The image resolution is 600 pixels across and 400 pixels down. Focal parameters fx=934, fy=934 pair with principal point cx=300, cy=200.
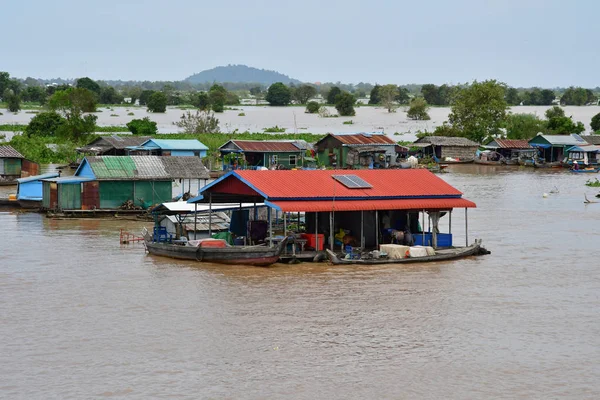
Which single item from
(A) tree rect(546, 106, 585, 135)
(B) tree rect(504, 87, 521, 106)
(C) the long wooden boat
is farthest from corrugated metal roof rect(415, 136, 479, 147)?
(B) tree rect(504, 87, 521, 106)

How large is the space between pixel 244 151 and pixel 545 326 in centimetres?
3323

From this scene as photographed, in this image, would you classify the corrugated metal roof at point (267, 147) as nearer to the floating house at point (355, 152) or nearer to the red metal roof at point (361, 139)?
the floating house at point (355, 152)

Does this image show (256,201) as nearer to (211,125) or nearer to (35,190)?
(35,190)

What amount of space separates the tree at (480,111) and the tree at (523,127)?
1.55 meters

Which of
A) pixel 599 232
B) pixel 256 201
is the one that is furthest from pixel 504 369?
pixel 599 232

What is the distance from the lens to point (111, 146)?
52.9 meters

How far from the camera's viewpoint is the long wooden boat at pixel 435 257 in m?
21.7

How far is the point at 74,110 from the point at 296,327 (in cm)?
5498

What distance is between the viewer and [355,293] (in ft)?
64.1

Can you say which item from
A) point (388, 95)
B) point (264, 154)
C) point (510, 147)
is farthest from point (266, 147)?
point (388, 95)

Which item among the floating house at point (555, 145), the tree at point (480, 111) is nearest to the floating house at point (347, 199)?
the floating house at point (555, 145)

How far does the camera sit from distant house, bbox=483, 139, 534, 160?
60.8 metres

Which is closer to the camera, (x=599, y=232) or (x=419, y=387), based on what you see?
A: (x=419, y=387)

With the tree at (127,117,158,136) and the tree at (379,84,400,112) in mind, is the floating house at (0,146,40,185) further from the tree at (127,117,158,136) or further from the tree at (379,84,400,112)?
the tree at (379,84,400,112)
